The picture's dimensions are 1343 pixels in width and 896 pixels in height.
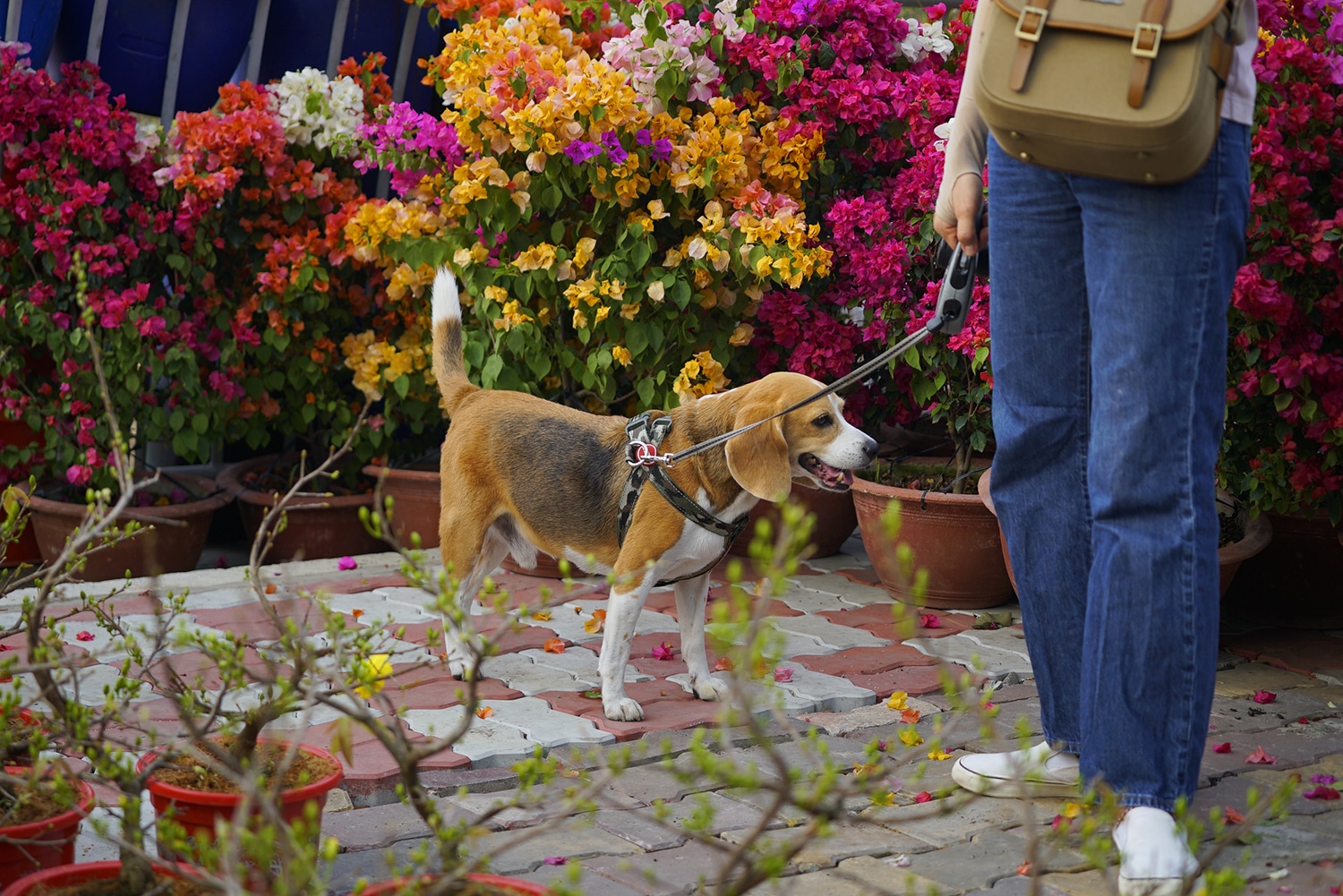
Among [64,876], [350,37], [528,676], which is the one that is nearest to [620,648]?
[528,676]

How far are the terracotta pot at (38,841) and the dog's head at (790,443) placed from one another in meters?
1.89

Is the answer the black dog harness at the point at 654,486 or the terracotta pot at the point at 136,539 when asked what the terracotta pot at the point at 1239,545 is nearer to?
the black dog harness at the point at 654,486

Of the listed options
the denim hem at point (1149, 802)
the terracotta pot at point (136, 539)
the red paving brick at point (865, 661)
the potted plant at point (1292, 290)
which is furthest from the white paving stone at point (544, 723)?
the terracotta pot at point (136, 539)

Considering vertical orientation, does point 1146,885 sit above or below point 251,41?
below

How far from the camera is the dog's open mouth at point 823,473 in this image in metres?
3.75

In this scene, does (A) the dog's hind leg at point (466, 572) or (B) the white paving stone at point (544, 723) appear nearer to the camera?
(B) the white paving stone at point (544, 723)

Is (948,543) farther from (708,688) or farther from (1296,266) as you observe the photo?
(1296,266)

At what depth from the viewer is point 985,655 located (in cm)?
406

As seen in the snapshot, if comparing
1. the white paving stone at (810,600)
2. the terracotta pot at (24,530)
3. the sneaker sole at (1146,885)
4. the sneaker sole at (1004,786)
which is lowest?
the terracotta pot at (24,530)

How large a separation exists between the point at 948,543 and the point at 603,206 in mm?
1680

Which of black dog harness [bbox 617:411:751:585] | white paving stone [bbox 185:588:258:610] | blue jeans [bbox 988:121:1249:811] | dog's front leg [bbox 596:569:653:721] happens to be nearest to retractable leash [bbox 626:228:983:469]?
black dog harness [bbox 617:411:751:585]

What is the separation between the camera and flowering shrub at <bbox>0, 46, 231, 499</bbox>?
5.06 metres

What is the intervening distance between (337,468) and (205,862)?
4.54 meters

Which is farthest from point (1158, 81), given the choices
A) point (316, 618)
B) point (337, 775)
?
point (316, 618)
